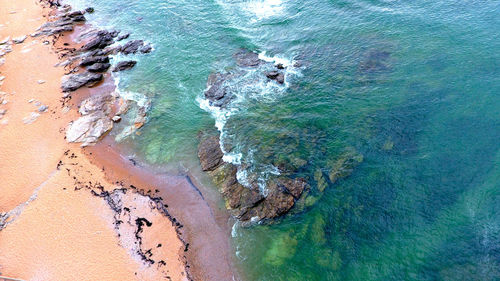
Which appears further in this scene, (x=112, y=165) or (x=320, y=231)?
(x=112, y=165)

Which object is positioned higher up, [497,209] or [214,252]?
[497,209]

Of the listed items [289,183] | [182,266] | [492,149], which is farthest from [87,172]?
[492,149]

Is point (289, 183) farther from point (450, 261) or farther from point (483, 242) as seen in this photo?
point (483, 242)

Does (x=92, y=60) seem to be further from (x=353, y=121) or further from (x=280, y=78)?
(x=353, y=121)

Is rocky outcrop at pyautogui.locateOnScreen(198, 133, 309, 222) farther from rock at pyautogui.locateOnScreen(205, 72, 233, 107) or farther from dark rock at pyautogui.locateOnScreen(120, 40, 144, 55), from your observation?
dark rock at pyautogui.locateOnScreen(120, 40, 144, 55)

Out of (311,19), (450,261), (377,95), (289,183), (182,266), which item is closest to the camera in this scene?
(450,261)
